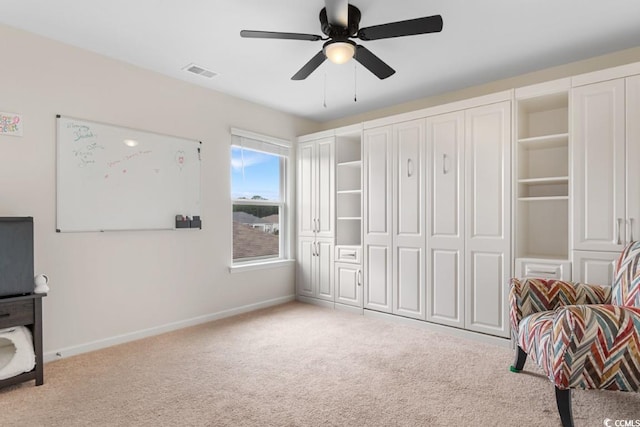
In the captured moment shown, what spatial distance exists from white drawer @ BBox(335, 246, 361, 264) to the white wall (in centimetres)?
111

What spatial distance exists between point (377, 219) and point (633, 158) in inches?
86.9

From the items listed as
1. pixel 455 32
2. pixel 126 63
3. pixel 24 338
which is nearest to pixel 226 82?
pixel 126 63

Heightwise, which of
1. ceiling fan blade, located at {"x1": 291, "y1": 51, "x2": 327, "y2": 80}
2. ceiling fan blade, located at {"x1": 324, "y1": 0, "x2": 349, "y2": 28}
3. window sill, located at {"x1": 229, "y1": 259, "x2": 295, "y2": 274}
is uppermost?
ceiling fan blade, located at {"x1": 324, "y1": 0, "x2": 349, "y2": 28}

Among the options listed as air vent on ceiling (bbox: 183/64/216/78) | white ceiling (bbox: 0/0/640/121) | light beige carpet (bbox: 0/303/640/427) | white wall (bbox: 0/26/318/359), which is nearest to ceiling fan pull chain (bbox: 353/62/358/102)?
white ceiling (bbox: 0/0/640/121)

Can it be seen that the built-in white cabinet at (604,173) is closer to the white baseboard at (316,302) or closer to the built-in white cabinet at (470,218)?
the built-in white cabinet at (470,218)

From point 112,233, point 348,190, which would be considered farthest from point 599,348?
point 112,233

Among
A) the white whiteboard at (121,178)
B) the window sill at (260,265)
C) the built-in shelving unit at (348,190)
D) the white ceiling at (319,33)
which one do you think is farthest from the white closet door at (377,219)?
the white whiteboard at (121,178)

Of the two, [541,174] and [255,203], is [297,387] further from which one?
[541,174]

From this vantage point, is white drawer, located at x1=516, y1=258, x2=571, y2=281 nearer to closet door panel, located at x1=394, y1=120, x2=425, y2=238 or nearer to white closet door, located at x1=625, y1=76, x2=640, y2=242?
white closet door, located at x1=625, y1=76, x2=640, y2=242

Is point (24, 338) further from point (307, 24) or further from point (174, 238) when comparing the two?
point (307, 24)

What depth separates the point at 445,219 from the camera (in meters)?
3.46

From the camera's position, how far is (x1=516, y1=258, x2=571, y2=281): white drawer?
9.23ft

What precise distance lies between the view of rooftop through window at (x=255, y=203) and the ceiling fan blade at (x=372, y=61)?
2.08 meters

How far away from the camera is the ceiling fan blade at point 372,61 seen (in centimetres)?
239
